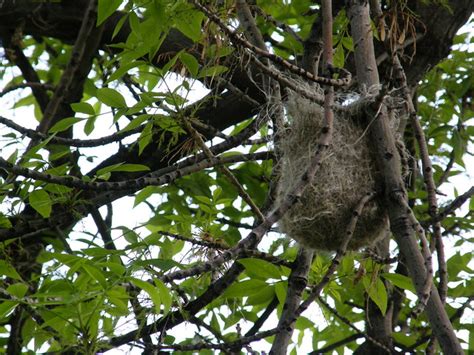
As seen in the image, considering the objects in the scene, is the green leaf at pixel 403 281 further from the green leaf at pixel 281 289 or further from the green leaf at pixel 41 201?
the green leaf at pixel 41 201

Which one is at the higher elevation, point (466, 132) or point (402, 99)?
point (466, 132)

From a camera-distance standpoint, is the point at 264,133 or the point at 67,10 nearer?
the point at 264,133

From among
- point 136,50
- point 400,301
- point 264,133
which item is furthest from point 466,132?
point 136,50

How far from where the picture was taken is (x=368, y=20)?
7.32 feet

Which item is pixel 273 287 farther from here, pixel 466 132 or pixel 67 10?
pixel 67 10

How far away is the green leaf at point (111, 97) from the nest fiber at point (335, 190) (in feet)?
1.74

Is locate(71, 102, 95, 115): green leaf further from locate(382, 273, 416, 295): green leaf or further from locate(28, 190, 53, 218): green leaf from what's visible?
locate(382, 273, 416, 295): green leaf

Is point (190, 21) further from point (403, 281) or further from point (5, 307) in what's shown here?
point (403, 281)

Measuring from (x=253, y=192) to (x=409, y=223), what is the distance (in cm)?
149

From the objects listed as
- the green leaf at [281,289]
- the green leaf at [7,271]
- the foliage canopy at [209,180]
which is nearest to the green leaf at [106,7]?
the foliage canopy at [209,180]

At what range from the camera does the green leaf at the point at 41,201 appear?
240cm

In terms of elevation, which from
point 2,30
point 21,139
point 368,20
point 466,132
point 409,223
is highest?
point 2,30

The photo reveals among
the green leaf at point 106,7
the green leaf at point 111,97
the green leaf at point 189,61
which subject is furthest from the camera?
the green leaf at point 111,97

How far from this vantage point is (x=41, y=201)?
7.89 feet
